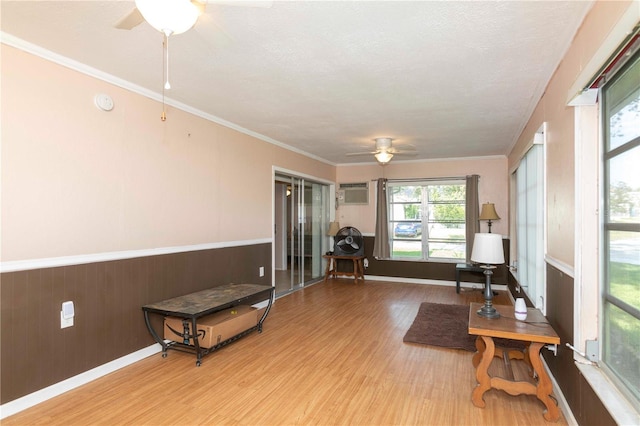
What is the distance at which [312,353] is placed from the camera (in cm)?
332

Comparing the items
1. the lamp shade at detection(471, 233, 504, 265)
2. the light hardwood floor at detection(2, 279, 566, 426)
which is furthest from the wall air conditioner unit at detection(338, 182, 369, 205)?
the lamp shade at detection(471, 233, 504, 265)

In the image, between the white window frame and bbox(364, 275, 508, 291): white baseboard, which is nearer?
the white window frame

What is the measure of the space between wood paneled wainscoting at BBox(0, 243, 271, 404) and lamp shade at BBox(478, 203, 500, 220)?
497 centimetres

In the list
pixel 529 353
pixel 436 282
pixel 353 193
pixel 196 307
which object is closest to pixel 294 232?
pixel 353 193

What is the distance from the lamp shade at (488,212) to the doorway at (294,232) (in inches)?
122

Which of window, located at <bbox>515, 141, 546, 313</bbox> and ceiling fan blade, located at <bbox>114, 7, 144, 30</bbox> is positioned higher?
ceiling fan blade, located at <bbox>114, 7, 144, 30</bbox>

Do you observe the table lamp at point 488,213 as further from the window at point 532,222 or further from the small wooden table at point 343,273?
the small wooden table at point 343,273

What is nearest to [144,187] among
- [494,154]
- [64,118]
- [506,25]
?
[64,118]

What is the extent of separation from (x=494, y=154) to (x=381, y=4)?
5.32 metres

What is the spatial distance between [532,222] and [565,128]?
1.74m

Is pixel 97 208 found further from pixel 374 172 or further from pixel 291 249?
pixel 374 172

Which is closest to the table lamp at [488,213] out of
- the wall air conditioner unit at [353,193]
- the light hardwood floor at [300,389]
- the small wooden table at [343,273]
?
the wall air conditioner unit at [353,193]

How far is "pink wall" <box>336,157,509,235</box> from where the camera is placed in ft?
21.2

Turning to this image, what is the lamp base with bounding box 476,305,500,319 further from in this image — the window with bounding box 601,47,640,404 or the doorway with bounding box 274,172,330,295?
the doorway with bounding box 274,172,330,295
